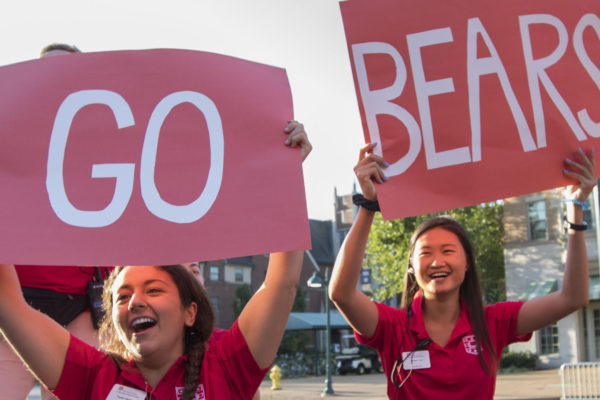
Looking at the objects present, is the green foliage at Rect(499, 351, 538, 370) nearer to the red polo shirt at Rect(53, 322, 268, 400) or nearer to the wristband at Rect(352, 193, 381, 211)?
the wristband at Rect(352, 193, 381, 211)

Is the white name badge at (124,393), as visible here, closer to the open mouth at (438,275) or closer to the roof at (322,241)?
the open mouth at (438,275)

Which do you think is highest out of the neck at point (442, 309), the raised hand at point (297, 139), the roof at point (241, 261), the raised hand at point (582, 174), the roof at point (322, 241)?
the roof at point (322, 241)

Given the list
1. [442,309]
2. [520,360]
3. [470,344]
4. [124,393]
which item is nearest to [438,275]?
[442,309]

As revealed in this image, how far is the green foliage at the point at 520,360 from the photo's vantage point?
27875mm

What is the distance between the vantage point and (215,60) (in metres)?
2.77

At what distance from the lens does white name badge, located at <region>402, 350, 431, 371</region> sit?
3.16 meters

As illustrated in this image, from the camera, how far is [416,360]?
319 cm

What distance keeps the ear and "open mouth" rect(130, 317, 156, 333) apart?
0.19 meters

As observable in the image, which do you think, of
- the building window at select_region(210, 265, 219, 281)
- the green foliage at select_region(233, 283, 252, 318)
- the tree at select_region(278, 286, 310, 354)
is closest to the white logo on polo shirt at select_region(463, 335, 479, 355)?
the tree at select_region(278, 286, 310, 354)

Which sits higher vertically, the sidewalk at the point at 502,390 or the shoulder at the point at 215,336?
the shoulder at the point at 215,336

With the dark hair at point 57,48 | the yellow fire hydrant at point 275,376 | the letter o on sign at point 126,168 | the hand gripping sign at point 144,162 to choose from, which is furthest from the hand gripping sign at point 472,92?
the yellow fire hydrant at point 275,376

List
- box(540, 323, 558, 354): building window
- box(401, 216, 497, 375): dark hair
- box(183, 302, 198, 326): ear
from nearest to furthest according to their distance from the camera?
box(183, 302, 198, 326): ear, box(401, 216, 497, 375): dark hair, box(540, 323, 558, 354): building window

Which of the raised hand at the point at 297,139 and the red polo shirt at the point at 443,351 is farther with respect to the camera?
the red polo shirt at the point at 443,351

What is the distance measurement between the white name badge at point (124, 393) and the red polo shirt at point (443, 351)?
3.83 feet
